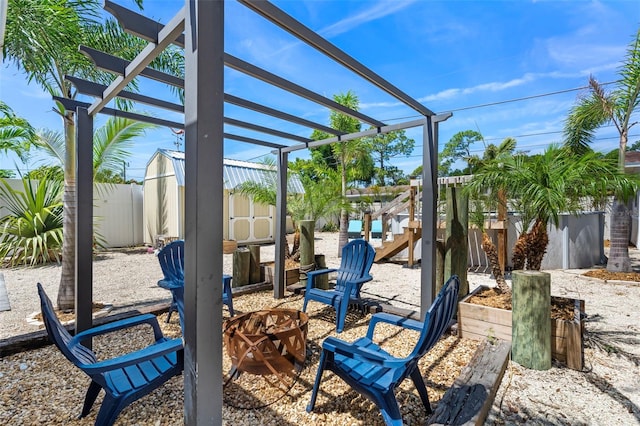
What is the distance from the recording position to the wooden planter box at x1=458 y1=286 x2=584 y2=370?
8.84 ft

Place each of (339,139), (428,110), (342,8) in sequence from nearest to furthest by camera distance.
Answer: (428,110)
(339,139)
(342,8)

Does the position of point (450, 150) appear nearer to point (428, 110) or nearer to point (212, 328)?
point (428, 110)

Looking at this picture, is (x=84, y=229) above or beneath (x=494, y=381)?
above

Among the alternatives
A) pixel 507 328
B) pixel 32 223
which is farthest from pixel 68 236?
pixel 507 328

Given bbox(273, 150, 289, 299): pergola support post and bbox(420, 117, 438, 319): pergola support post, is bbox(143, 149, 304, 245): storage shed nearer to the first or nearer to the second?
bbox(273, 150, 289, 299): pergola support post

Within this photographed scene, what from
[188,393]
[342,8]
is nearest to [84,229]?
[188,393]

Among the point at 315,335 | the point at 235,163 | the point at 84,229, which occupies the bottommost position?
the point at 315,335

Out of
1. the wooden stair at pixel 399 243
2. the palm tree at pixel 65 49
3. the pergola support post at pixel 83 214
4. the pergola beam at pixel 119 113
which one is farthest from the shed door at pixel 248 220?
the pergola support post at pixel 83 214

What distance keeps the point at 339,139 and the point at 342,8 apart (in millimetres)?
2973

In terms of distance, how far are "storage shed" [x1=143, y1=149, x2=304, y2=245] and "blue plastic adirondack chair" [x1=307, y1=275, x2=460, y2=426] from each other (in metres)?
8.57

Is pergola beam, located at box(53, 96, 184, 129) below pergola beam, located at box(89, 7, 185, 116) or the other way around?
the other way around

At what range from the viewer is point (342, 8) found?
5.50 metres

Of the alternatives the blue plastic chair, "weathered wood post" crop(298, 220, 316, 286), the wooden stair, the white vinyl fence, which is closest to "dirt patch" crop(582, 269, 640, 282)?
the wooden stair

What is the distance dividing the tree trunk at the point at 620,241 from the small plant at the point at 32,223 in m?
12.2
